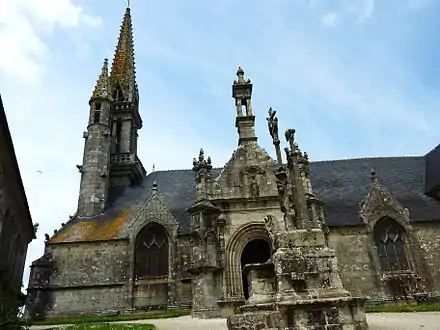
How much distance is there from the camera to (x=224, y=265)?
1484 centimetres

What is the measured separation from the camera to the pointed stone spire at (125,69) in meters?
27.1

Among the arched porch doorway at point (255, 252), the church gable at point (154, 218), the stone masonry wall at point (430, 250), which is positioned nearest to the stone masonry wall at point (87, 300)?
the church gable at point (154, 218)

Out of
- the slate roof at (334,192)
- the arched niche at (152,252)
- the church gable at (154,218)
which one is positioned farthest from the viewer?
the slate roof at (334,192)

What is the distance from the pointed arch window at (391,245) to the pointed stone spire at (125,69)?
57.9 feet

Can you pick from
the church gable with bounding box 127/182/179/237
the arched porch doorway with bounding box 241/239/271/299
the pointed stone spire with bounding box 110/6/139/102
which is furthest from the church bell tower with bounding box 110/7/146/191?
the arched porch doorway with bounding box 241/239/271/299

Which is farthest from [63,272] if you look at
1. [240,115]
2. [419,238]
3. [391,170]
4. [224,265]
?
[391,170]

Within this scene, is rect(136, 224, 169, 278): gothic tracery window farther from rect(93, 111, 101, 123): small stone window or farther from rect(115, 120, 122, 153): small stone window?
rect(93, 111, 101, 123): small stone window

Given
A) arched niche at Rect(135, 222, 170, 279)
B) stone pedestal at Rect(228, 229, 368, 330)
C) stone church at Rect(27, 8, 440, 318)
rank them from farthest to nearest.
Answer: arched niche at Rect(135, 222, 170, 279) → stone church at Rect(27, 8, 440, 318) → stone pedestal at Rect(228, 229, 368, 330)

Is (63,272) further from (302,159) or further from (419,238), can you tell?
(419,238)

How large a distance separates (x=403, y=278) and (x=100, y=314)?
13.3m

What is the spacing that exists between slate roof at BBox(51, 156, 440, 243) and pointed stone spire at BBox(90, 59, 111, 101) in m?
5.98

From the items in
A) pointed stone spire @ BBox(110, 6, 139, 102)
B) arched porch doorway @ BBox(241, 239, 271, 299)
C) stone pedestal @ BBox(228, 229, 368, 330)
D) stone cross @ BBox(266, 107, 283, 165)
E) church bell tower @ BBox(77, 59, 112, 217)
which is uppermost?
pointed stone spire @ BBox(110, 6, 139, 102)

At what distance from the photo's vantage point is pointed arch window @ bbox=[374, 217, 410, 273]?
1734cm

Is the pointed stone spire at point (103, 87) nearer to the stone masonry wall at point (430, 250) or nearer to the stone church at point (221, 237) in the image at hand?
the stone church at point (221, 237)
